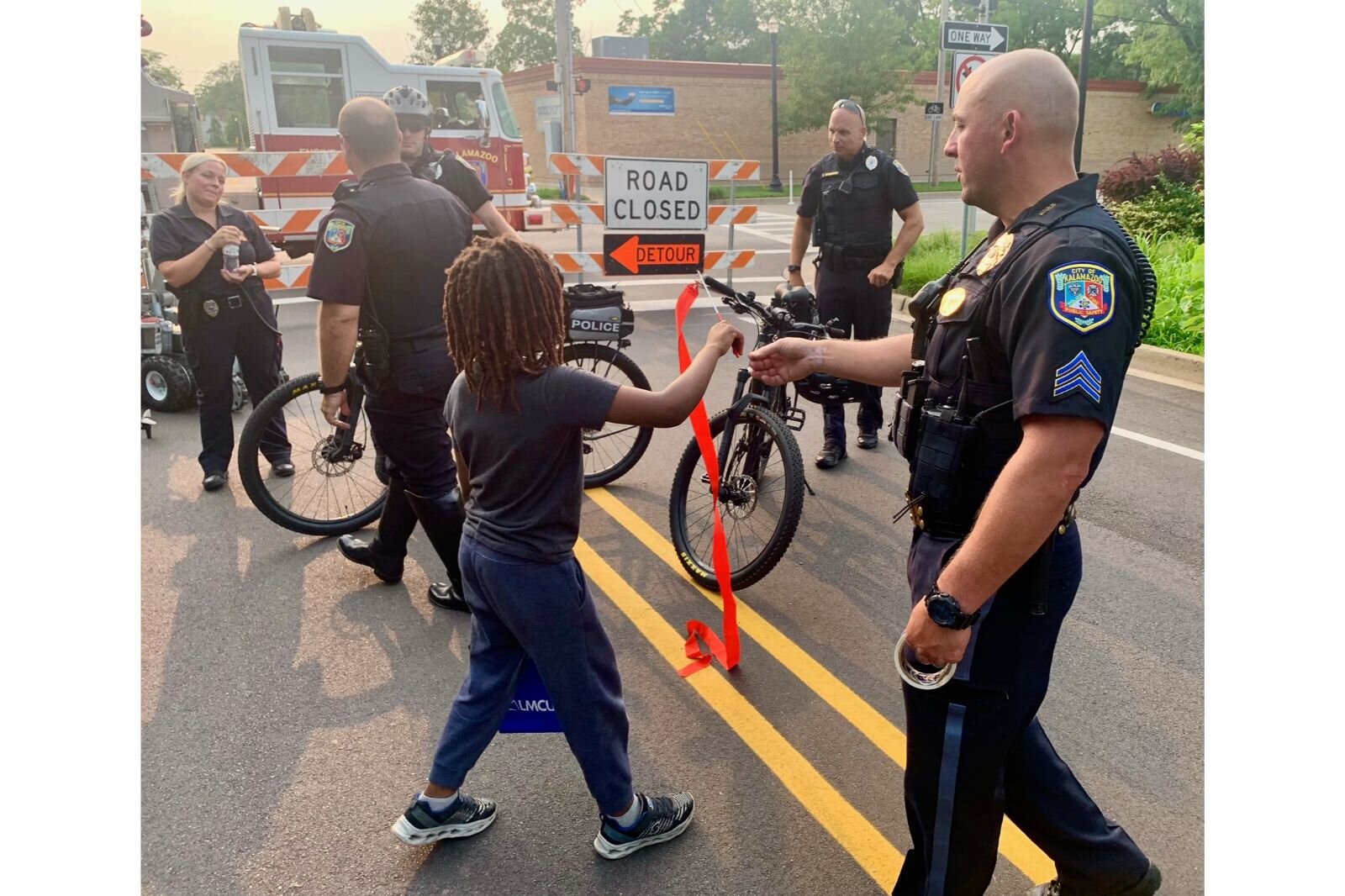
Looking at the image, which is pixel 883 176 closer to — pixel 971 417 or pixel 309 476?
pixel 309 476

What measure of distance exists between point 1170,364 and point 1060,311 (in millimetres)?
7580

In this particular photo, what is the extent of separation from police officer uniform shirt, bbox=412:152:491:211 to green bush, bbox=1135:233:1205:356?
5.82 metres

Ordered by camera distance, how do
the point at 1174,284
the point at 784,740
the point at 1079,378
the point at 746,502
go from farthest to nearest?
the point at 1174,284, the point at 746,502, the point at 784,740, the point at 1079,378

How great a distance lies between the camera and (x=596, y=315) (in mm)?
5508

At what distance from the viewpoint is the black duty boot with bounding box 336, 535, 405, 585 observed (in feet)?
14.4

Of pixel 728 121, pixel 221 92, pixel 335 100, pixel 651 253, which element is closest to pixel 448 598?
pixel 651 253

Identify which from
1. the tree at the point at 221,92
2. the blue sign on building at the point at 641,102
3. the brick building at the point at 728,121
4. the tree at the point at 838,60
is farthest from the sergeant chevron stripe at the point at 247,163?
the tree at the point at 221,92

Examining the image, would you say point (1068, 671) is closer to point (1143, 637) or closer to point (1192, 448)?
point (1143, 637)

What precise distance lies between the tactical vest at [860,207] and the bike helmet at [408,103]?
8.79 ft

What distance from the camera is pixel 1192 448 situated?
625 cm

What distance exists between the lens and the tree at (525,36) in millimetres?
60375

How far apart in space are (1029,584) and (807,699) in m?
1.66

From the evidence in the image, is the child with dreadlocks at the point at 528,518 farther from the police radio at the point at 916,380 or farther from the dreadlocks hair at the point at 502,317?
the police radio at the point at 916,380

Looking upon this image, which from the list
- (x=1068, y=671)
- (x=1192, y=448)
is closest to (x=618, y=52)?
(x=1192, y=448)
